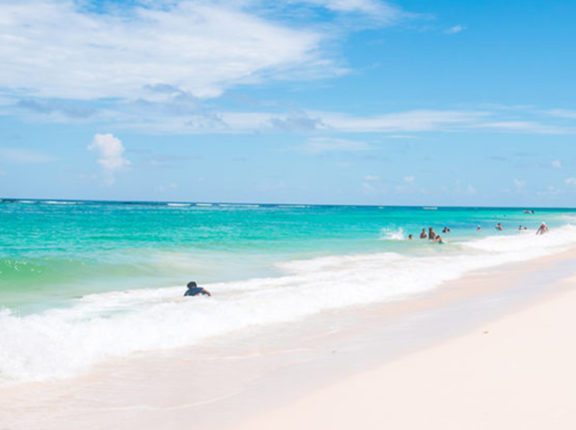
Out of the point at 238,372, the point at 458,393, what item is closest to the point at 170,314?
the point at 238,372

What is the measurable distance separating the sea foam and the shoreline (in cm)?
57

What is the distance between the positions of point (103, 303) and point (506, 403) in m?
9.92

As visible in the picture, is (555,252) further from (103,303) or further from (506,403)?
(506,403)

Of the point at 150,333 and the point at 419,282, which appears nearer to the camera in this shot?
the point at 150,333

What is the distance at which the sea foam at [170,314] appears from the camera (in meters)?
8.59

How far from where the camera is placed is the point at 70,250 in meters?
26.0

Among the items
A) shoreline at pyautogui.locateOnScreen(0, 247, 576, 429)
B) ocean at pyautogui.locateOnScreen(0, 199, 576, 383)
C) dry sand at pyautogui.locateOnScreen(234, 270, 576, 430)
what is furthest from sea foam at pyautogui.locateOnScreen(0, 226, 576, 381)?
dry sand at pyautogui.locateOnScreen(234, 270, 576, 430)

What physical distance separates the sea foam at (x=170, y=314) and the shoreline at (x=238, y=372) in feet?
1.87

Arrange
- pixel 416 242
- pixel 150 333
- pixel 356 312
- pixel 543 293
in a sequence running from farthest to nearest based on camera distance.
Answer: pixel 416 242 < pixel 543 293 < pixel 356 312 < pixel 150 333

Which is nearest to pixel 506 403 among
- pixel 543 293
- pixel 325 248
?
pixel 543 293

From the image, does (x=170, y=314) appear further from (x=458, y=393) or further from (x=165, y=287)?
(x=458, y=393)

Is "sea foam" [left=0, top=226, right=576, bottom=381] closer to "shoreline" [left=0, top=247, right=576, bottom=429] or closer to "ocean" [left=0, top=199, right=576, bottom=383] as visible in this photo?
"ocean" [left=0, top=199, right=576, bottom=383]

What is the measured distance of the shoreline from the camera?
6.32 metres

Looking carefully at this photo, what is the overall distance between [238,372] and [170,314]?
388cm
